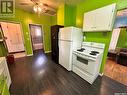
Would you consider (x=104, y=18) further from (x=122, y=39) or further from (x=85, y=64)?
(x=122, y=39)

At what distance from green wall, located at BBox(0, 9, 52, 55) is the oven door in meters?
3.25

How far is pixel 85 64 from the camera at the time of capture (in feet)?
6.89

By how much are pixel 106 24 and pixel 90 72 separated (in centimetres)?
140

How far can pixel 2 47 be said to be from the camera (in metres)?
3.55

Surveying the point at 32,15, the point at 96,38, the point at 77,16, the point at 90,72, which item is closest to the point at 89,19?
the point at 96,38

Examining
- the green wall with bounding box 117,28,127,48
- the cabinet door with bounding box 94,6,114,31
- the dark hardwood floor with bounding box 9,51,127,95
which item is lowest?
the dark hardwood floor with bounding box 9,51,127,95

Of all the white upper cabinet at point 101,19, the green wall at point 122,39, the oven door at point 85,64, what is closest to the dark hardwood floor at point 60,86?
the oven door at point 85,64

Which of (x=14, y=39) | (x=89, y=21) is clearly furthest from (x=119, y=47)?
(x=14, y=39)

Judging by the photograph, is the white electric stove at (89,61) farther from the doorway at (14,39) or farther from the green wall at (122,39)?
the doorway at (14,39)

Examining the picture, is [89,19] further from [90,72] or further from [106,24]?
[90,72]

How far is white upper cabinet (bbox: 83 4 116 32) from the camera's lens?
1844 mm

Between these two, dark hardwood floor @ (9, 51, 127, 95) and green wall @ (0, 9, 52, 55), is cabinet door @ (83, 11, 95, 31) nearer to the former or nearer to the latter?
dark hardwood floor @ (9, 51, 127, 95)

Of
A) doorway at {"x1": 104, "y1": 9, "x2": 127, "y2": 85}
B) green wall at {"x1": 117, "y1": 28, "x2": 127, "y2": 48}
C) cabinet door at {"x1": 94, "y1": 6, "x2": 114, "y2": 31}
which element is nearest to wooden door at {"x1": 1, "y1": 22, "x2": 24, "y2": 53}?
cabinet door at {"x1": 94, "y1": 6, "x2": 114, "y2": 31}

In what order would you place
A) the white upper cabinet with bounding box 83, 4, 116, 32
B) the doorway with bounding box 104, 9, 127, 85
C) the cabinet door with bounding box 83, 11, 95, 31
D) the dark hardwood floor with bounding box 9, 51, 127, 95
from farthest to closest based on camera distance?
the doorway with bounding box 104, 9, 127, 85 < the cabinet door with bounding box 83, 11, 95, 31 < the white upper cabinet with bounding box 83, 4, 116, 32 < the dark hardwood floor with bounding box 9, 51, 127, 95
